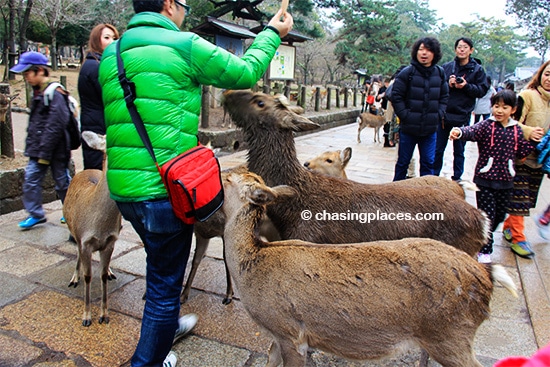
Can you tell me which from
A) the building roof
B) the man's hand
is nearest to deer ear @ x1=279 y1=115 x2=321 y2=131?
the man's hand

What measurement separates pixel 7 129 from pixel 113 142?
480 cm

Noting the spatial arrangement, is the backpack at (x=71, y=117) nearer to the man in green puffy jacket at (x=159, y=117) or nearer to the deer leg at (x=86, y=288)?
the deer leg at (x=86, y=288)

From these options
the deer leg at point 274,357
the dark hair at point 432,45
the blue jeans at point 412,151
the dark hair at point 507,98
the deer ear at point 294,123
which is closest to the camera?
the deer leg at point 274,357

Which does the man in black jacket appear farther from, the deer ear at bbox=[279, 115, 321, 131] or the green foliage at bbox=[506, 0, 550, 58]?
the green foliage at bbox=[506, 0, 550, 58]

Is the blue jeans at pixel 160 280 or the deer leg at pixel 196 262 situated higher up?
the blue jeans at pixel 160 280

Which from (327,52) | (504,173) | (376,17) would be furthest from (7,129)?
(327,52)

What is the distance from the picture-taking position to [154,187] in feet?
7.05

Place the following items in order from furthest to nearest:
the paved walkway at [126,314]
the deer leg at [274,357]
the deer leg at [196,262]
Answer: the deer leg at [196,262] < the paved walkway at [126,314] < the deer leg at [274,357]

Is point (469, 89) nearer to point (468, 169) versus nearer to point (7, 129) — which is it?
point (468, 169)

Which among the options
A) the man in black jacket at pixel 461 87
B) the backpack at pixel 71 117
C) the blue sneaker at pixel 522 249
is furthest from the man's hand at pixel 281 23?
the man in black jacket at pixel 461 87

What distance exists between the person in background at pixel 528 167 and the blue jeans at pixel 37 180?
4889 mm

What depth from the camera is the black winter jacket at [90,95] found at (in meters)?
4.26

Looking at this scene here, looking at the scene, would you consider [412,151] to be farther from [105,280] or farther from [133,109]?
[133,109]

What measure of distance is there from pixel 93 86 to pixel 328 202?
267 cm
